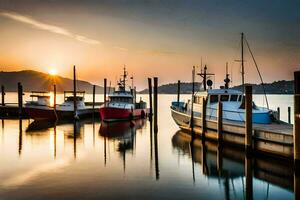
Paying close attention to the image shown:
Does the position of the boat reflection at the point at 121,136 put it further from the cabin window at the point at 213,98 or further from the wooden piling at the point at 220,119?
the cabin window at the point at 213,98

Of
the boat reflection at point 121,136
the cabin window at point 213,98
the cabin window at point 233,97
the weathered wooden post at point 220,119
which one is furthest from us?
the cabin window at point 213,98

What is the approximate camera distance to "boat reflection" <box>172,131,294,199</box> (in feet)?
52.9

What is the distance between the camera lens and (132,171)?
18.2m

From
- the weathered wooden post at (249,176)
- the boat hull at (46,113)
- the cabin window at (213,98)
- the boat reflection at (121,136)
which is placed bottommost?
the weathered wooden post at (249,176)

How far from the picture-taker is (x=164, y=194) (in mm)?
13930

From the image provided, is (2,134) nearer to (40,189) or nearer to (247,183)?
(40,189)

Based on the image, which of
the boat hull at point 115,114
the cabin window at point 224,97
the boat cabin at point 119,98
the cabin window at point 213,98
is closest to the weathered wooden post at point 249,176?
the cabin window at point 224,97

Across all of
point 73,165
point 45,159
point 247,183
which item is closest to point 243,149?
point 247,183

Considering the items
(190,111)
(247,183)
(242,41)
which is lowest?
(247,183)

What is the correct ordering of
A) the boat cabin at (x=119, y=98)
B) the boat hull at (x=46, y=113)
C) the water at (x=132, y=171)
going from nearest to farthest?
the water at (x=132, y=171) < the boat cabin at (x=119, y=98) < the boat hull at (x=46, y=113)

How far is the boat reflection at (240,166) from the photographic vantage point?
16.1 metres

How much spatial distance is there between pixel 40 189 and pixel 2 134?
771 inches

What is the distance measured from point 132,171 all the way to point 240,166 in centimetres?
564

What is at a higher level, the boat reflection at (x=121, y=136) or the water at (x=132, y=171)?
the boat reflection at (x=121, y=136)
